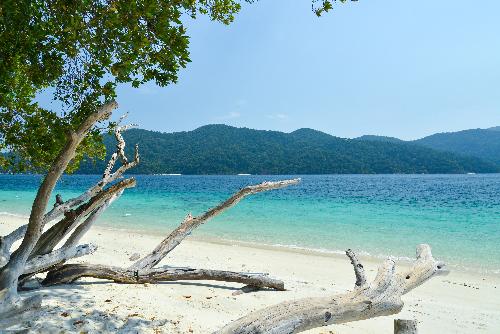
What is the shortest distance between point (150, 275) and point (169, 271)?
14.8 inches

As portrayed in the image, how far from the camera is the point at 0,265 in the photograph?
17.5ft

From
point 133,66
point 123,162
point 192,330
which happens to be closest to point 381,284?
point 192,330

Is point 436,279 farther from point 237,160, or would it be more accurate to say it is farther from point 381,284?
point 237,160

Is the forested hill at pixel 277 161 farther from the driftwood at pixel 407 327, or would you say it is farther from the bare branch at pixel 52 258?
the driftwood at pixel 407 327

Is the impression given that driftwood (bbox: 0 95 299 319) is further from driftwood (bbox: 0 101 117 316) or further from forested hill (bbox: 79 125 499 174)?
forested hill (bbox: 79 125 499 174)

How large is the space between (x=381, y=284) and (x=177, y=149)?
640ft

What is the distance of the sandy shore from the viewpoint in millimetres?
5309

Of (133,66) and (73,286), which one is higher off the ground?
(133,66)

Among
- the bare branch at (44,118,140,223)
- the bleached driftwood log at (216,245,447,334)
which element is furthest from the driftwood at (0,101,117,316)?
the bleached driftwood log at (216,245,447,334)

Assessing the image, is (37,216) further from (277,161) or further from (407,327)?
(277,161)

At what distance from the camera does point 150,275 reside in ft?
24.2

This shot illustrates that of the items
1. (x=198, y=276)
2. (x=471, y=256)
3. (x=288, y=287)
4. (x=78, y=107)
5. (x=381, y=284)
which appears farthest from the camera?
(x=471, y=256)

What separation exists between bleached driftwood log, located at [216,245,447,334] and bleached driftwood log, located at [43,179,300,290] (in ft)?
8.64

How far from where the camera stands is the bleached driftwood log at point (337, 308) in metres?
3.26
